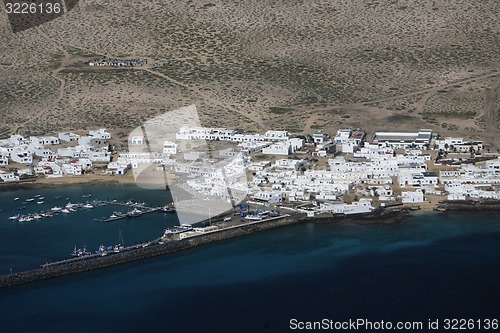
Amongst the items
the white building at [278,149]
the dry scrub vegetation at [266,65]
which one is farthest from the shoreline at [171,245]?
the dry scrub vegetation at [266,65]

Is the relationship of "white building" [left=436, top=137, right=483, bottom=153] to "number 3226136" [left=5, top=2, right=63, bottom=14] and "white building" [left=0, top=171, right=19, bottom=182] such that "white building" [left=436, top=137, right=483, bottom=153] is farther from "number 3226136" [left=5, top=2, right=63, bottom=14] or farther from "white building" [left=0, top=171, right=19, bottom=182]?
"number 3226136" [left=5, top=2, right=63, bottom=14]

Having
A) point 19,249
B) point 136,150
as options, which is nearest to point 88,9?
point 136,150

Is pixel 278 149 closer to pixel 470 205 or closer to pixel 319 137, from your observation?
pixel 319 137

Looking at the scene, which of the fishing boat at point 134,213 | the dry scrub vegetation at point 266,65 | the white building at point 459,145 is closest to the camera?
the fishing boat at point 134,213

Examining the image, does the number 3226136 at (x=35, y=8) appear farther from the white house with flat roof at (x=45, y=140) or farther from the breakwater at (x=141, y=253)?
the breakwater at (x=141, y=253)

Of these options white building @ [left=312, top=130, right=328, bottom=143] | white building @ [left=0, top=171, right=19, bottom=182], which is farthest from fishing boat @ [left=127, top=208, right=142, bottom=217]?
white building @ [left=312, top=130, right=328, bottom=143]

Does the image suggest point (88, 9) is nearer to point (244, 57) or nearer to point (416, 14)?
point (244, 57)

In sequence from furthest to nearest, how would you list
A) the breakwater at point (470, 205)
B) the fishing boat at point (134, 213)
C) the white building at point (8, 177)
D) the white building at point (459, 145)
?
the white building at point (459, 145)
the white building at point (8, 177)
the fishing boat at point (134, 213)
the breakwater at point (470, 205)
